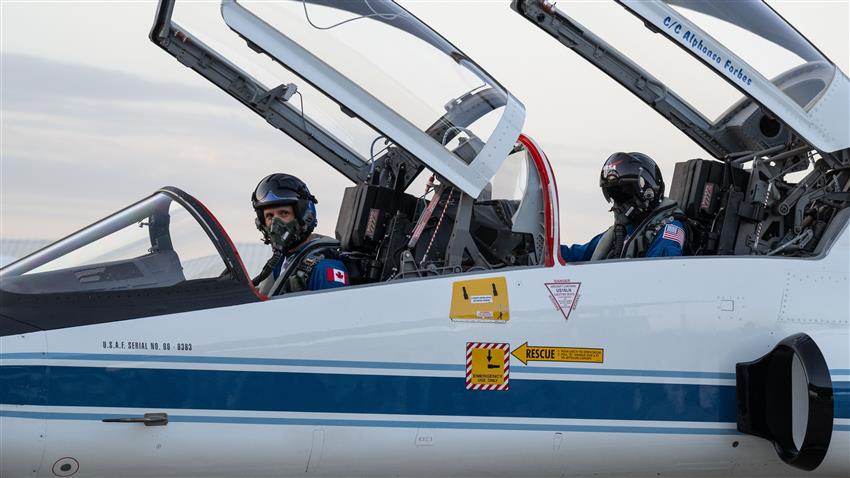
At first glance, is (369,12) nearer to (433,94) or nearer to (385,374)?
(433,94)

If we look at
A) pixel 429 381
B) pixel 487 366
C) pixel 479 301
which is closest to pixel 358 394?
pixel 429 381

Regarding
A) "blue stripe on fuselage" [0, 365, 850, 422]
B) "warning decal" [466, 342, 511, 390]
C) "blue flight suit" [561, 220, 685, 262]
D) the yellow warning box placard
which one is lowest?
"blue stripe on fuselage" [0, 365, 850, 422]

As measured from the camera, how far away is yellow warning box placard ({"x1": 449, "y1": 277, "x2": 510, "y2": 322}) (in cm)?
561

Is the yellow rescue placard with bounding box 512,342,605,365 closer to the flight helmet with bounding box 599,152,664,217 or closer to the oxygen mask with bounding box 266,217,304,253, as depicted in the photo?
the oxygen mask with bounding box 266,217,304,253

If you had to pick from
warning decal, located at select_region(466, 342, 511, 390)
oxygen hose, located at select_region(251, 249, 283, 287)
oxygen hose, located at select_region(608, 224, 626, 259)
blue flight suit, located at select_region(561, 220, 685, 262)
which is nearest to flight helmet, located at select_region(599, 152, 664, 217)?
oxygen hose, located at select_region(608, 224, 626, 259)

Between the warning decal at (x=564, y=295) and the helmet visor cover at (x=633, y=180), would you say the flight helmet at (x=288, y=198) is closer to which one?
the warning decal at (x=564, y=295)

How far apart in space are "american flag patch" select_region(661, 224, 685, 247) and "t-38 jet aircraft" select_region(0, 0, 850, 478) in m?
0.53

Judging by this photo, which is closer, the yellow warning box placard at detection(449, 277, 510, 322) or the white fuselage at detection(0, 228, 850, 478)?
the white fuselage at detection(0, 228, 850, 478)

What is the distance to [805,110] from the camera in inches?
253

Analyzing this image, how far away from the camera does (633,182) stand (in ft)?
23.3

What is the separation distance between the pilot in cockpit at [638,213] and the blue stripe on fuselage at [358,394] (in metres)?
1.12

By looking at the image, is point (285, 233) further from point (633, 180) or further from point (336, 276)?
point (633, 180)

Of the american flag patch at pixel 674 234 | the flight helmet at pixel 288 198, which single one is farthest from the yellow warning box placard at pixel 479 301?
the american flag patch at pixel 674 234

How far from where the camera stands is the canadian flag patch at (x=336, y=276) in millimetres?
5781
